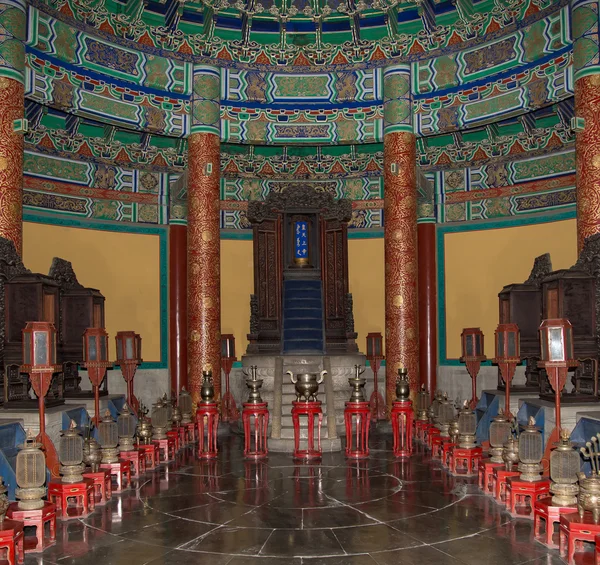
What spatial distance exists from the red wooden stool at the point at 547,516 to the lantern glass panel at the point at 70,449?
3283 millimetres

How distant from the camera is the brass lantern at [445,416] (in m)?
7.73

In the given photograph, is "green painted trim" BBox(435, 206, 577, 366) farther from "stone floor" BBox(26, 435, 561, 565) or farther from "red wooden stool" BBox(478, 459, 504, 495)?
"red wooden stool" BBox(478, 459, 504, 495)

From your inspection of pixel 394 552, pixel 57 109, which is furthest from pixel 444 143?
pixel 394 552

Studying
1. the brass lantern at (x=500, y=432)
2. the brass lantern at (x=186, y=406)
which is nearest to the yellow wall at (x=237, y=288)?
the brass lantern at (x=186, y=406)

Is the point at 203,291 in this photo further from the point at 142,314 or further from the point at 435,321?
the point at 435,321

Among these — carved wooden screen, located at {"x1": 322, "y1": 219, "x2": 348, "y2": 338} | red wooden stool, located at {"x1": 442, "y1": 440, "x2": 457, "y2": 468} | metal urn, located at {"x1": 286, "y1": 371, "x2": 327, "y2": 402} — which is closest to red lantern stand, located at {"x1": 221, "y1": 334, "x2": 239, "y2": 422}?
carved wooden screen, located at {"x1": 322, "y1": 219, "x2": 348, "y2": 338}

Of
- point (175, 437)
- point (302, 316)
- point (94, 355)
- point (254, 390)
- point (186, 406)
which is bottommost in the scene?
point (175, 437)

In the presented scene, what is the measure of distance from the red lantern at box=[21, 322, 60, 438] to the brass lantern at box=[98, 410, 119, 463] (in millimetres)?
494

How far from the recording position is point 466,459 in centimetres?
691

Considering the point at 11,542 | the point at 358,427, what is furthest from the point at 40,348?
the point at 358,427

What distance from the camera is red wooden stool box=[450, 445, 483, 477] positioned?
6.84 metres

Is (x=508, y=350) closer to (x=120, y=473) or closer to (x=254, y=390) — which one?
(x=254, y=390)

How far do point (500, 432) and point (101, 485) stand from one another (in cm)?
328

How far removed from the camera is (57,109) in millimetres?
10359
